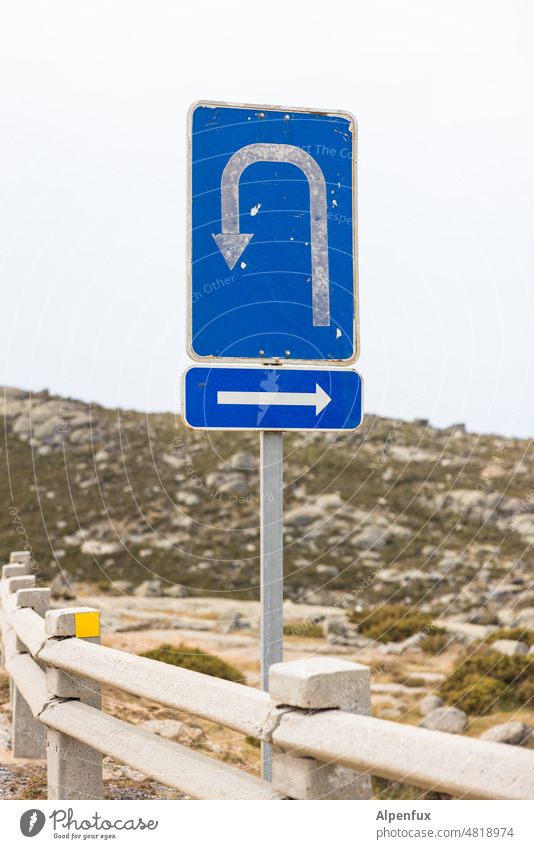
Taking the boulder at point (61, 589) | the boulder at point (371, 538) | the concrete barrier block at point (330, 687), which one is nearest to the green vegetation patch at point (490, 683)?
the concrete barrier block at point (330, 687)

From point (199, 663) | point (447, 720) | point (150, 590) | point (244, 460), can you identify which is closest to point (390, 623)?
point (199, 663)

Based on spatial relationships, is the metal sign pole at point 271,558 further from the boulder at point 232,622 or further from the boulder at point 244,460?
the boulder at point 244,460

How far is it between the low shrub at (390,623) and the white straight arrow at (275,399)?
602 inches

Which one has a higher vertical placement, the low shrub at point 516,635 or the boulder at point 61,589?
the low shrub at point 516,635

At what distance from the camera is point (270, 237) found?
3.71 metres

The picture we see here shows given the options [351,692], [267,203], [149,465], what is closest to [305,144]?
[267,203]

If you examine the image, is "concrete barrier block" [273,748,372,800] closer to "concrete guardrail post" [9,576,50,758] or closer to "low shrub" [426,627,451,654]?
"concrete guardrail post" [9,576,50,758]

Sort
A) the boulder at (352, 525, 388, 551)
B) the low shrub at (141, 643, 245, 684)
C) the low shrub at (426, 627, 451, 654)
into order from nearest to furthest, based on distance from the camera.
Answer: the low shrub at (141, 643, 245, 684), the low shrub at (426, 627, 451, 654), the boulder at (352, 525, 388, 551)

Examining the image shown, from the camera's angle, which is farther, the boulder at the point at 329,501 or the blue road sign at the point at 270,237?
the boulder at the point at 329,501

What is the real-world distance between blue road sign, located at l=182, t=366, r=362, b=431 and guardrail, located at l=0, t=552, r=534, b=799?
0.94 meters

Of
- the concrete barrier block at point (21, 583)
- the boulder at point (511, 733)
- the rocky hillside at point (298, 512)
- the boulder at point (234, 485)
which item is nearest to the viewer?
the concrete barrier block at point (21, 583)

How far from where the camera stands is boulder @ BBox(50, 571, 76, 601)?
24.1 m

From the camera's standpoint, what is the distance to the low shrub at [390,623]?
19.2 m

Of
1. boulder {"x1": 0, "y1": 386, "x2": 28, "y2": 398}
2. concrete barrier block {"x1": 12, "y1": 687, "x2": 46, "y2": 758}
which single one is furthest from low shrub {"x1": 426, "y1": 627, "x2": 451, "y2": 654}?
boulder {"x1": 0, "y1": 386, "x2": 28, "y2": 398}
